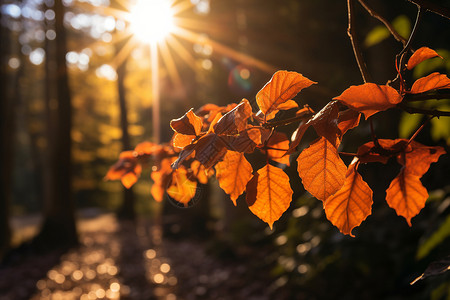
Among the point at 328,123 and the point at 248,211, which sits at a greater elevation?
the point at 328,123

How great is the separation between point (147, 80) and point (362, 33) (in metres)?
17.5

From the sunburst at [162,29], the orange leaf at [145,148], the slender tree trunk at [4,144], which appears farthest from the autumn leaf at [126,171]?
the slender tree trunk at [4,144]

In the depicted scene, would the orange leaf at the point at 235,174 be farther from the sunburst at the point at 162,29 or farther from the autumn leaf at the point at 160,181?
the sunburst at the point at 162,29

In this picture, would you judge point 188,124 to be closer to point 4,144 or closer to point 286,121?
point 286,121

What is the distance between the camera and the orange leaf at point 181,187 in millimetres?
869

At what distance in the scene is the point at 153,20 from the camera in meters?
9.98

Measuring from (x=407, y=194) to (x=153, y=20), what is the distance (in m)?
10.1

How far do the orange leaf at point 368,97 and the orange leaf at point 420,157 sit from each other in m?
0.25

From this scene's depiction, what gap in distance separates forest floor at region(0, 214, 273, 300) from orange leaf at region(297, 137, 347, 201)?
12.4 ft

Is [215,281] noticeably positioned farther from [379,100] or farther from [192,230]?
[379,100]

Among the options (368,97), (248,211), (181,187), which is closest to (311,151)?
(368,97)

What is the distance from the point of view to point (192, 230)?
28.9ft

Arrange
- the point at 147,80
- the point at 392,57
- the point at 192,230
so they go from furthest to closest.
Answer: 1. the point at 147,80
2. the point at 192,230
3. the point at 392,57

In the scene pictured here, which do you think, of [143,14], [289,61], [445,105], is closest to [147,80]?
[143,14]
